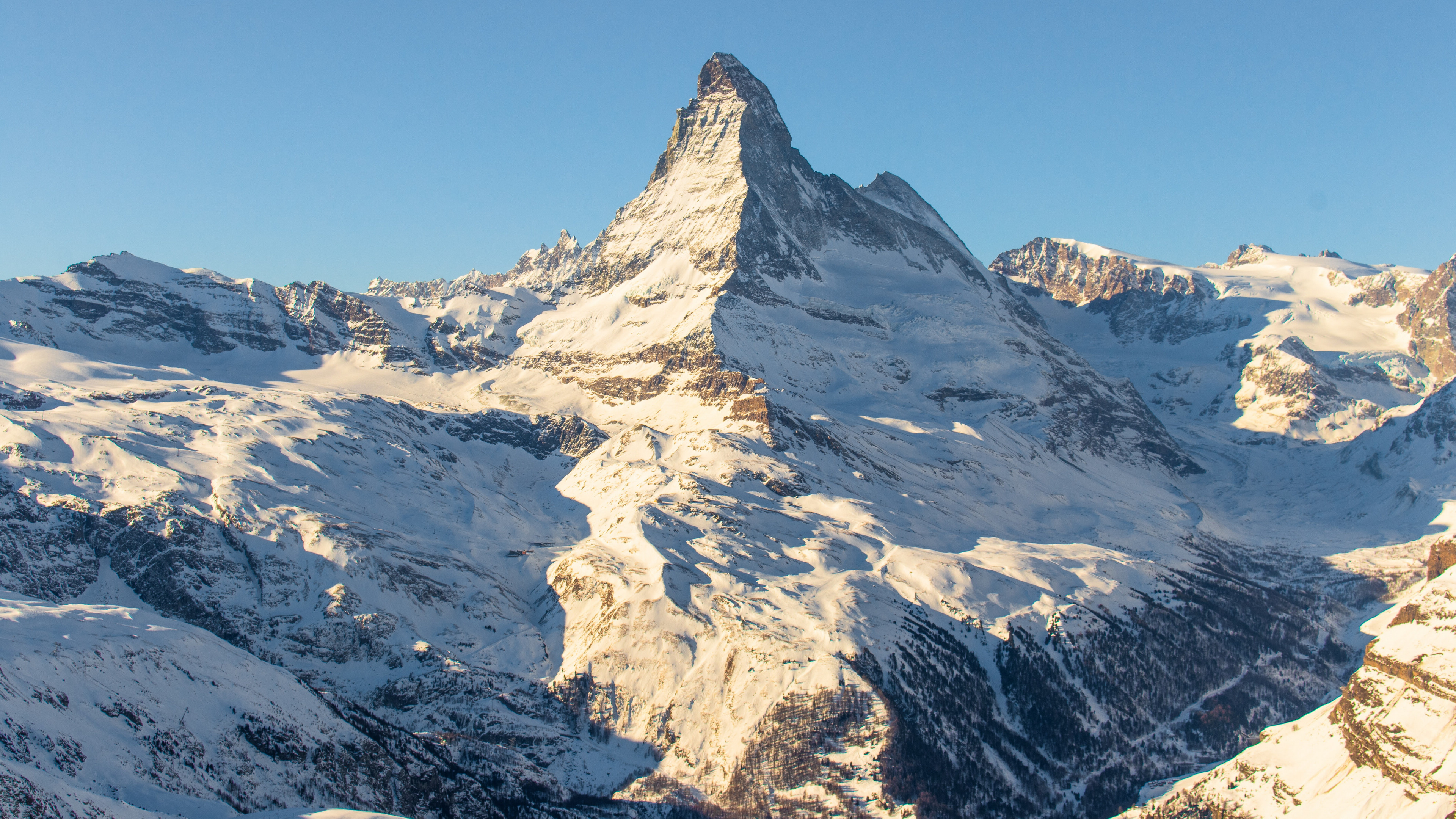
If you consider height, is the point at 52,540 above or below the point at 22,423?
below

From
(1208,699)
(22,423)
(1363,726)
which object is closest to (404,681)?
(22,423)

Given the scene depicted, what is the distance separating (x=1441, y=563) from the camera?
178 m

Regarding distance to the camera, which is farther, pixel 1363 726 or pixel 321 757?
pixel 321 757

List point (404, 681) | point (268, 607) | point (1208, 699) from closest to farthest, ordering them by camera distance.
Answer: point (404, 681), point (268, 607), point (1208, 699)

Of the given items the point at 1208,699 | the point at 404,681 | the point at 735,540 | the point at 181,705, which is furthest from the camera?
the point at 735,540

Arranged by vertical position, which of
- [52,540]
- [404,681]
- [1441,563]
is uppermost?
[1441,563]

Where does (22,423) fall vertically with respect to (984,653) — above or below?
above

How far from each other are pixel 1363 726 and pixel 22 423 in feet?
651

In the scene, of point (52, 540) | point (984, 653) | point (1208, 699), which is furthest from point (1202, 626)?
point (52, 540)

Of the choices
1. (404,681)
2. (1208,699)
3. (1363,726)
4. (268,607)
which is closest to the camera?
(1363,726)

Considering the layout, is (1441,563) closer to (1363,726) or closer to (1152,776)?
(1152,776)

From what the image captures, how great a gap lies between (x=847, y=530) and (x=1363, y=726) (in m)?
105

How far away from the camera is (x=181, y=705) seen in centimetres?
9375

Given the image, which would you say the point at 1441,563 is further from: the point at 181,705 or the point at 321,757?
the point at 181,705
